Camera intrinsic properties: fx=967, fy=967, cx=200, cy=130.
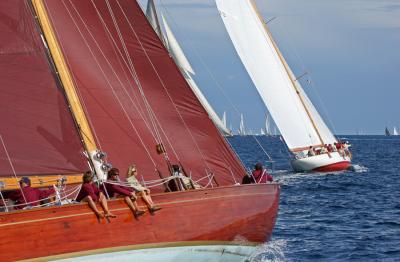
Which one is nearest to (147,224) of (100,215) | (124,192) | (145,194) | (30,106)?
(145,194)

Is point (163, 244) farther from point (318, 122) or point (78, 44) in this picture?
point (318, 122)

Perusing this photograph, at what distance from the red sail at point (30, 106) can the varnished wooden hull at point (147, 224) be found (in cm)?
198

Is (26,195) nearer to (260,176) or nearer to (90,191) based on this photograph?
(90,191)

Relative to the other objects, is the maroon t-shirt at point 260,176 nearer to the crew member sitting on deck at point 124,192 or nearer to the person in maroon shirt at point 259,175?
the person in maroon shirt at point 259,175

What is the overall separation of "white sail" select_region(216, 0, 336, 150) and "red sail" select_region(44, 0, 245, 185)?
124 feet

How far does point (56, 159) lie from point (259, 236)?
512 centimetres

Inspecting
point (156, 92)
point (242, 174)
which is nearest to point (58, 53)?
point (156, 92)

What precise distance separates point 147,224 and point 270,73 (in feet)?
142

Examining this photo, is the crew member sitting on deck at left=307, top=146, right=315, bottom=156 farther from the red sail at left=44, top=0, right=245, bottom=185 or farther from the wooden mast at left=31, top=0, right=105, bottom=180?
the wooden mast at left=31, top=0, right=105, bottom=180

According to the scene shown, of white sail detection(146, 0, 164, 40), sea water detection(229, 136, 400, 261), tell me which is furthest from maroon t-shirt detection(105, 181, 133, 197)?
white sail detection(146, 0, 164, 40)

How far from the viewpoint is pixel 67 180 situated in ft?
56.6

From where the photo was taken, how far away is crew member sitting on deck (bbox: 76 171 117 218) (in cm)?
1542

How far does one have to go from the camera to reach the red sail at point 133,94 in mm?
19297

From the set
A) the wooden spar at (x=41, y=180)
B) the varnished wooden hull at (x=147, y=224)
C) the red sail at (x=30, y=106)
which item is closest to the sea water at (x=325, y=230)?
the varnished wooden hull at (x=147, y=224)
